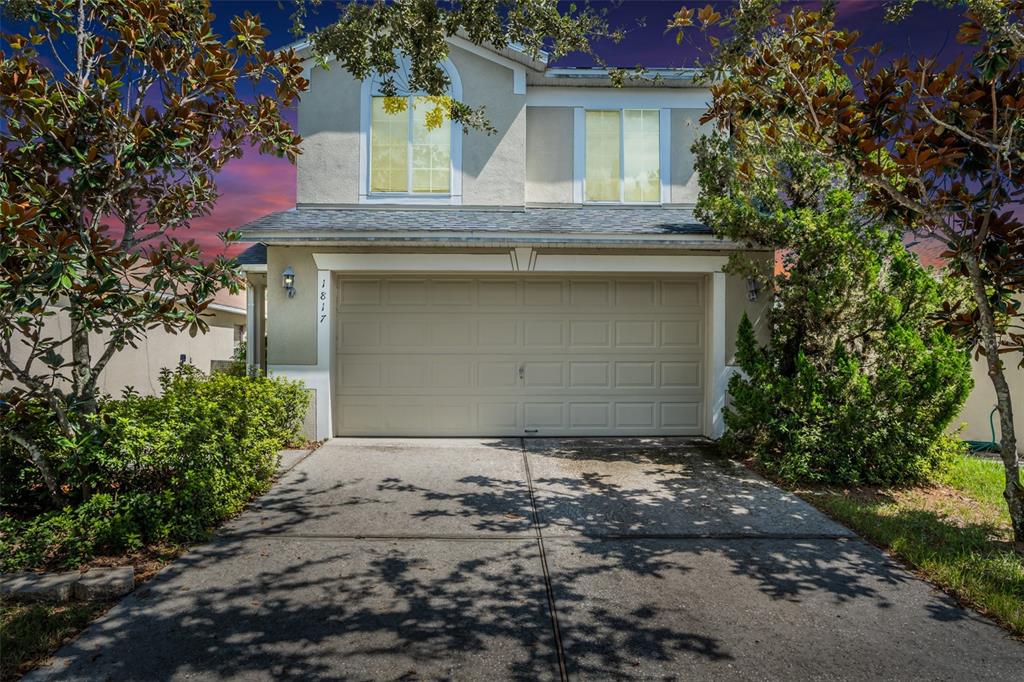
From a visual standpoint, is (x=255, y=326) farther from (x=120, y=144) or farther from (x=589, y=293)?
(x=120, y=144)

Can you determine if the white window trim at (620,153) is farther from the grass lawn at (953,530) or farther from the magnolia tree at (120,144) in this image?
the grass lawn at (953,530)

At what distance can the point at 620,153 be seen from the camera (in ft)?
34.6

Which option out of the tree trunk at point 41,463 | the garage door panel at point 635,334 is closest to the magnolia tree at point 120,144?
the tree trunk at point 41,463

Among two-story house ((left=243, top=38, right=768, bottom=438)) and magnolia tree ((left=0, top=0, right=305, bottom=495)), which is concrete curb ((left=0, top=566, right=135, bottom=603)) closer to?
magnolia tree ((left=0, top=0, right=305, bottom=495))

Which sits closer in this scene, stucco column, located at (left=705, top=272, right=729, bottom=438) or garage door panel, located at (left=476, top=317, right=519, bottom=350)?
stucco column, located at (left=705, top=272, right=729, bottom=438)

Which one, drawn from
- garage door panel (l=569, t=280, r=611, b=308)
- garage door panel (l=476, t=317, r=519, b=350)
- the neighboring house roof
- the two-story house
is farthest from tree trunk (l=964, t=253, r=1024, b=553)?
the neighboring house roof

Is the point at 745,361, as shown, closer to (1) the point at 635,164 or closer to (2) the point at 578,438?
(2) the point at 578,438

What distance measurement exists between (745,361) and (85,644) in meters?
6.87

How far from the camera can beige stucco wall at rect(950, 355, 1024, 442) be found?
947 centimetres

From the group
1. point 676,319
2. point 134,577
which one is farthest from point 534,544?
point 676,319

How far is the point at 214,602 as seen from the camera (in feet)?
12.7

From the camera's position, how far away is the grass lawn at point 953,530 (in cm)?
408

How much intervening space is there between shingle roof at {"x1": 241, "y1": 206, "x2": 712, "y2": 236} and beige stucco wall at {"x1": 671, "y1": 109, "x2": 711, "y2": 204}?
0.31 metres

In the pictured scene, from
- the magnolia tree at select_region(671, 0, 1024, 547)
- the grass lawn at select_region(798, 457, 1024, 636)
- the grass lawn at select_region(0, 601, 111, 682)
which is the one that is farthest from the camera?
the magnolia tree at select_region(671, 0, 1024, 547)
